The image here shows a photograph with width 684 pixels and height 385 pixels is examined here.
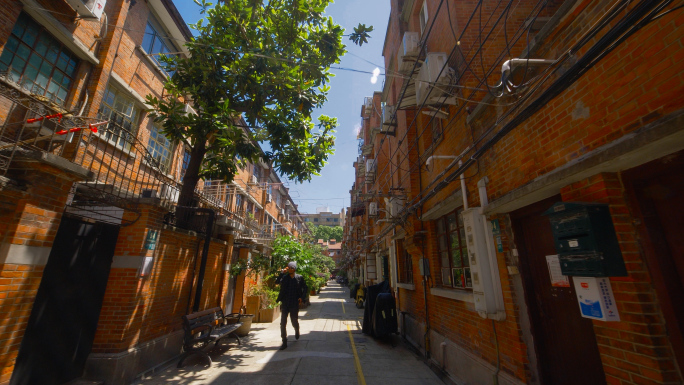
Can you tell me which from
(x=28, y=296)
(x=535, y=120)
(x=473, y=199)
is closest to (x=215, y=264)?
(x=28, y=296)

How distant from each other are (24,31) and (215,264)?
6.67m

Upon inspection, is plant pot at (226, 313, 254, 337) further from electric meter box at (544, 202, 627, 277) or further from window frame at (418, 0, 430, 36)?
window frame at (418, 0, 430, 36)

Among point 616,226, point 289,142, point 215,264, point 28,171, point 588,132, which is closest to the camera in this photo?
point 616,226

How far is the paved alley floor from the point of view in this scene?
16.5ft

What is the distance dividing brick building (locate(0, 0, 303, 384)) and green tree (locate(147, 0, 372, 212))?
4.21 feet

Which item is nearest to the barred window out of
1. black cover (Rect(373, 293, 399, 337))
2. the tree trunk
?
black cover (Rect(373, 293, 399, 337))

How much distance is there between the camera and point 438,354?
6.12 m

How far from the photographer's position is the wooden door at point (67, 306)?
3943 mm

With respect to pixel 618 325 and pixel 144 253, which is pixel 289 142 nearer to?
pixel 144 253

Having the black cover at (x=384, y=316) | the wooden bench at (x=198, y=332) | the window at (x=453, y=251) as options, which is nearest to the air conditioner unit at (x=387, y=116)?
the window at (x=453, y=251)

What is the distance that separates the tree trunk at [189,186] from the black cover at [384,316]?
19.0 ft

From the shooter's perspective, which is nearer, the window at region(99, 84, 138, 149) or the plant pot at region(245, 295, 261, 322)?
the window at region(99, 84, 138, 149)

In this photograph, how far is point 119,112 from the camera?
24.8ft

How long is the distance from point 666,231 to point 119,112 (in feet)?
34.7
